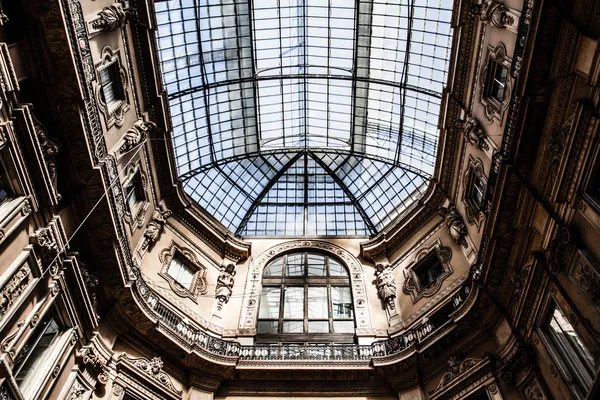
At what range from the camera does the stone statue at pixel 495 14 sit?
44.9ft

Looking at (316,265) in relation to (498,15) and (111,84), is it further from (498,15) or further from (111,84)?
(498,15)

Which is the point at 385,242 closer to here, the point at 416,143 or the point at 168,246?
the point at 416,143

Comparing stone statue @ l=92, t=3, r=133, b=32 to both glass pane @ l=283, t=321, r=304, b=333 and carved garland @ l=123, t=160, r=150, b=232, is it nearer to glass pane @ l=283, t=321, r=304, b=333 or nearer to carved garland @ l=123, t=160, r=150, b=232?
carved garland @ l=123, t=160, r=150, b=232

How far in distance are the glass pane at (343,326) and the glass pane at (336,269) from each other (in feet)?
10.8

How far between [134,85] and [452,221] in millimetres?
13551

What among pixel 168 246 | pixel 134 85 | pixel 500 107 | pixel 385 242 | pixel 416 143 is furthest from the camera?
pixel 416 143

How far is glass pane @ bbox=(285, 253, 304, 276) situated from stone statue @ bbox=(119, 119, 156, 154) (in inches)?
389

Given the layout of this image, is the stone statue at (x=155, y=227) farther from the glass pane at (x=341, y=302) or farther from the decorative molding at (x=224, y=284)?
the glass pane at (x=341, y=302)

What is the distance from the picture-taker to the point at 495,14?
14.4 metres

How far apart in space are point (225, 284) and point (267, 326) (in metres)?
2.83

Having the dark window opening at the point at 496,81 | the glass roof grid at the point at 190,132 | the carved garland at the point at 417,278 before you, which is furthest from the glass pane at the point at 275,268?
the dark window opening at the point at 496,81

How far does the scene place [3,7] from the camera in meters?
10.8

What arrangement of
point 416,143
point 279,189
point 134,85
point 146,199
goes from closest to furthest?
point 134,85 → point 146,199 → point 416,143 → point 279,189

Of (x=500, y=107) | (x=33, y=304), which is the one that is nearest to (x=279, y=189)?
(x=500, y=107)
